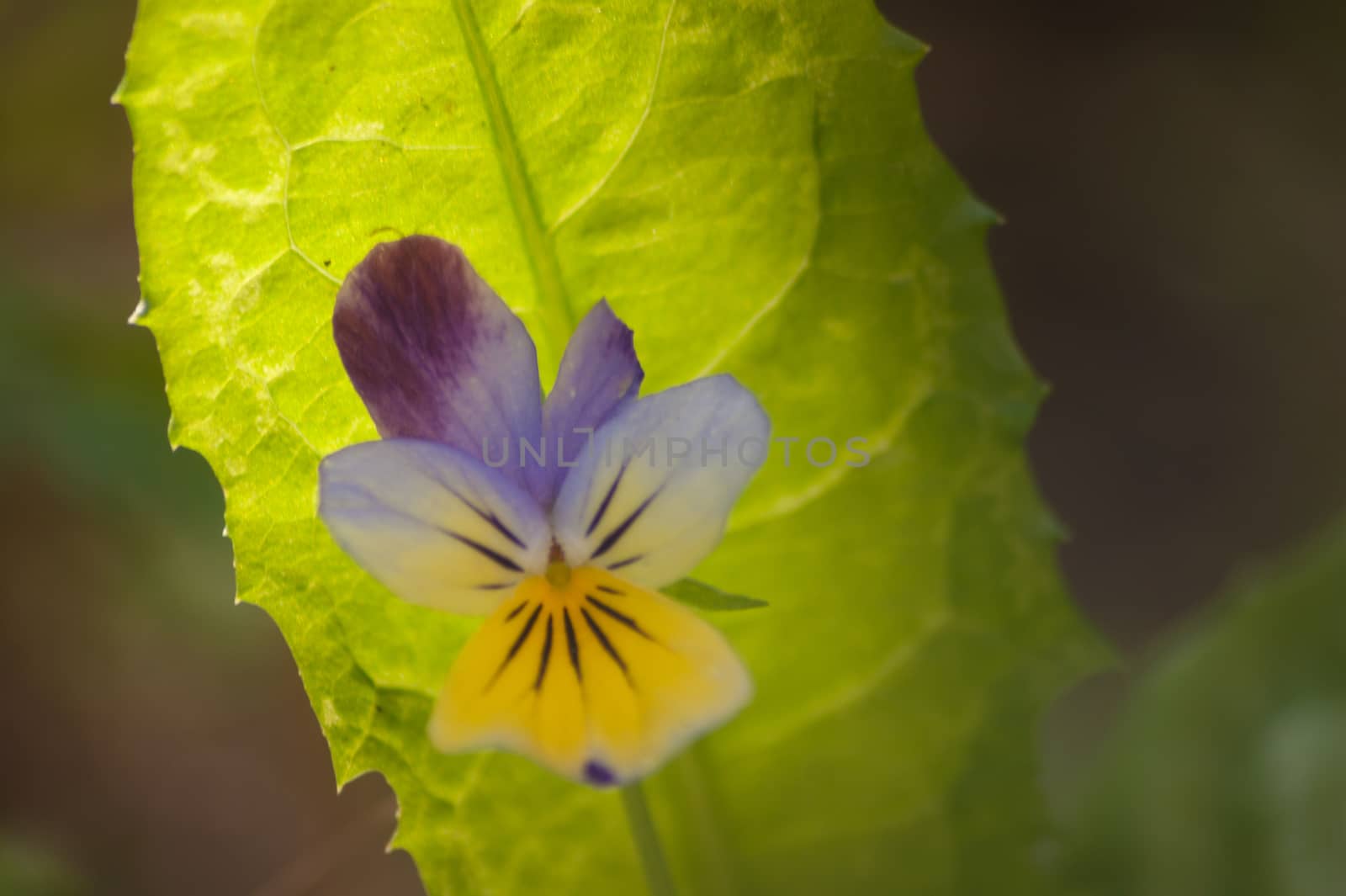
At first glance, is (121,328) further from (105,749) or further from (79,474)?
(105,749)

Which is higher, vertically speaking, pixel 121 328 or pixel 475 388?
pixel 475 388

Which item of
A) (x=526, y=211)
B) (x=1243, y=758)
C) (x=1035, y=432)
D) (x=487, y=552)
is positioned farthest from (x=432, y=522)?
(x=1035, y=432)

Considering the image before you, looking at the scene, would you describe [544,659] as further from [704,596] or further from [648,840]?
[648,840]

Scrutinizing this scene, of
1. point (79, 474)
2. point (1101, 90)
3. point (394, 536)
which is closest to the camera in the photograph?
point (394, 536)

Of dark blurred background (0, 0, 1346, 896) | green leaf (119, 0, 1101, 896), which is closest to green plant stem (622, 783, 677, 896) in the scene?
green leaf (119, 0, 1101, 896)

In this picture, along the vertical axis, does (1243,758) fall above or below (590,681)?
below

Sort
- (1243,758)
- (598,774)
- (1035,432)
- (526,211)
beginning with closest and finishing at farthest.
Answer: (598,774) → (526,211) → (1243,758) → (1035,432)

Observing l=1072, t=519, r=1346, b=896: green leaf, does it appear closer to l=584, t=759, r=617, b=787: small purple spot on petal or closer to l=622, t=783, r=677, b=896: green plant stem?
l=622, t=783, r=677, b=896: green plant stem

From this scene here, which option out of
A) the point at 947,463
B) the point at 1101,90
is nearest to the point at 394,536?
the point at 947,463
